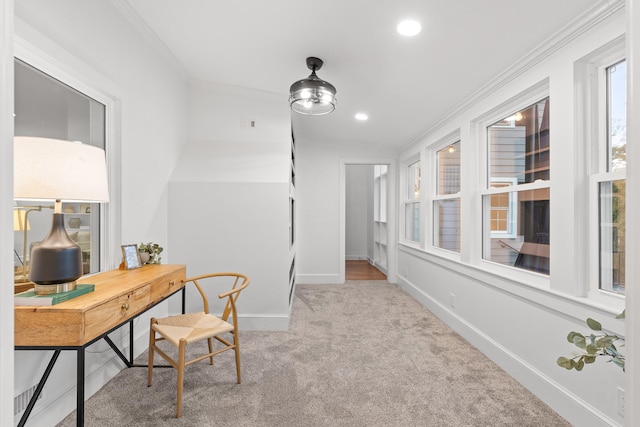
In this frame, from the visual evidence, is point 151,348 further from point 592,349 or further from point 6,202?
point 592,349

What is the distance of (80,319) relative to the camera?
137cm

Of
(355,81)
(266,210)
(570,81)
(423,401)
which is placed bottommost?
(423,401)

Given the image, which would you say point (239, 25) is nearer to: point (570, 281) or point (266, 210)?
point (266, 210)

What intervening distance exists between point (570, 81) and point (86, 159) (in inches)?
105

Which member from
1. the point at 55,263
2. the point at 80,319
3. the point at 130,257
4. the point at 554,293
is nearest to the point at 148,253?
the point at 130,257

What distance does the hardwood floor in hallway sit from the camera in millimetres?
6016

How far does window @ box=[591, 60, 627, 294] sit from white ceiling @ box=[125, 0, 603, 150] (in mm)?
459

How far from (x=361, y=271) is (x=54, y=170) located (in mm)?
5735

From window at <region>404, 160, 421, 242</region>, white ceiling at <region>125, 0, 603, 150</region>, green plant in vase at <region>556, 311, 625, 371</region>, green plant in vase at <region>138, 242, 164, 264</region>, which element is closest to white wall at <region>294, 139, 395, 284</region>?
window at <region>404, 160, 421, 242</region>

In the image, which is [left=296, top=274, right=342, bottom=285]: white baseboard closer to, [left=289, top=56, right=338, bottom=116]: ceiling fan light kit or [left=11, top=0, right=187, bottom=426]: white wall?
[left=11, top=0, right=187, bottom=426]: white wall

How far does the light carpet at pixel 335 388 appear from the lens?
1896 mm

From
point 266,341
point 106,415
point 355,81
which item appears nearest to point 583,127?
point 355,81

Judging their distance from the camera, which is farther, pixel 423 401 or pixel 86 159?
pixel 423 401

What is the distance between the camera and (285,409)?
6.51ft
